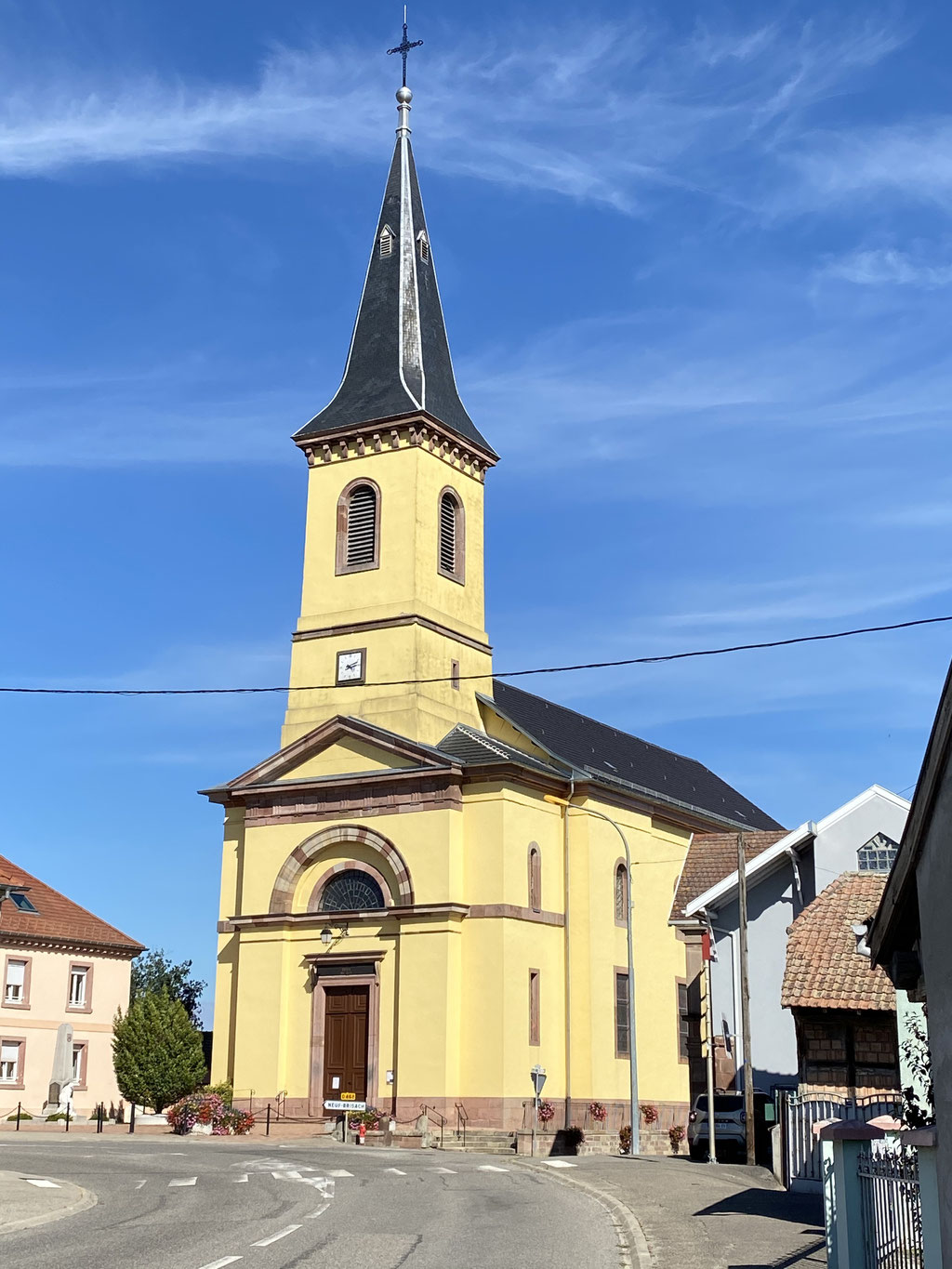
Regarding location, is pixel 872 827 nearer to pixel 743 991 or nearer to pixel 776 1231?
pixel 743 991

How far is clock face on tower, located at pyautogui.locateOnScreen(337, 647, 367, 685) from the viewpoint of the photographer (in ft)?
144

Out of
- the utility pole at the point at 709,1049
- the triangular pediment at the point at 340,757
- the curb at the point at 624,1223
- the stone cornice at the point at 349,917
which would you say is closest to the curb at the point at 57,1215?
the curb at the point at 624,1223

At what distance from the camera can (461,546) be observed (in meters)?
46.5

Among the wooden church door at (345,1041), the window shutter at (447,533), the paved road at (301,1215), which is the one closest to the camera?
the paved road at (301,1215)

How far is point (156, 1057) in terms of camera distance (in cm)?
4391

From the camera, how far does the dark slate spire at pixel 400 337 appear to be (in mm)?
46281

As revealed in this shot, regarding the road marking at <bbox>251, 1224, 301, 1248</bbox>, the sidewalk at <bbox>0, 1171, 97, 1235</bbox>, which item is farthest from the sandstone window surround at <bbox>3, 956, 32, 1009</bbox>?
the road marking at <bbox>251, 1224, 301, 1248</bbox>

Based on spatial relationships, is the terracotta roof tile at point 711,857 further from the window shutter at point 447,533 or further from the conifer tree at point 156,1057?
the conifer tree at point 156,1057

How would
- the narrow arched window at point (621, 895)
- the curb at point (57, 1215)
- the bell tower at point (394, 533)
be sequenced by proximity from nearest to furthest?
the curb at point (57, 1215), the bell tower at point (394, 533), the narrow arched window at point (621, 895)

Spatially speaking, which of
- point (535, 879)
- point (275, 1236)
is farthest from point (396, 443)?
point (275, 1236)

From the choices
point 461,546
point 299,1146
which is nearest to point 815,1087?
point 299,1146

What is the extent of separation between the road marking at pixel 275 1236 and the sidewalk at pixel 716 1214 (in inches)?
140

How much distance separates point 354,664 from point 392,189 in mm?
16451

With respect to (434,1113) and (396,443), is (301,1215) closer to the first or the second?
(434,1113)
